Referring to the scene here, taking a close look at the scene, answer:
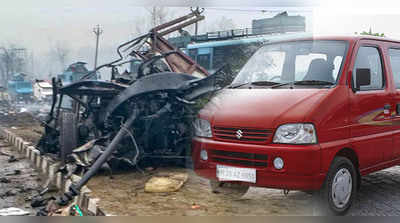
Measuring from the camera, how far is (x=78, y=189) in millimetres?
2998

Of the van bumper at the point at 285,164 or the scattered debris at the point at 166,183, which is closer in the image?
the van bumper at the point at 285,164

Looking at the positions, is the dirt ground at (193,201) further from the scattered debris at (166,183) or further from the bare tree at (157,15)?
the bare tree at (157,15)

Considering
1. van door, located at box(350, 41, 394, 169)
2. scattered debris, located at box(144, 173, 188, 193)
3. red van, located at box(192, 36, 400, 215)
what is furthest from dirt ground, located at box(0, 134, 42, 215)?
van door, located at box(350, 41, 394, 169)

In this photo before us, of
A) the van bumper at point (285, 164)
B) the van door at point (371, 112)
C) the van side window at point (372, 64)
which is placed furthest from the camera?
the van side window at point (372, 64)

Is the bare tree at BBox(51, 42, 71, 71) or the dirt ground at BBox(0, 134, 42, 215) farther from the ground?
the bare tree at BBox(51, 42, 71, 71)

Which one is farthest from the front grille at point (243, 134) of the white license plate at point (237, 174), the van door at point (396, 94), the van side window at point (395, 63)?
the van side window at point (395, 63)

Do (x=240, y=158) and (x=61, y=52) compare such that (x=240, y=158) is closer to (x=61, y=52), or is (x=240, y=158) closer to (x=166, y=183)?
(x=166, y=183)

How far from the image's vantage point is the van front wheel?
3.01m

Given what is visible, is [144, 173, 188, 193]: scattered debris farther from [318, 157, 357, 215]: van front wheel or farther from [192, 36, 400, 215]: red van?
[318, 157, 357, 215]: van front wheel

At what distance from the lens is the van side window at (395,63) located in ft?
12.3

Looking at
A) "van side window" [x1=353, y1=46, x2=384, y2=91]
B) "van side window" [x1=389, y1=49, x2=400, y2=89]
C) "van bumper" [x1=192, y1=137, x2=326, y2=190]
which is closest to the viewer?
"van bumper" [x1=192, y1=137, x2=326, y2=190]

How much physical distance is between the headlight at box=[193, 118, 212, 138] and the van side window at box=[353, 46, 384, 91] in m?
1.11

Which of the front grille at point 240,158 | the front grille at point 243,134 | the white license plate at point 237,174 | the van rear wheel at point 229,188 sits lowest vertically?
the van rear wheel at point 229,188

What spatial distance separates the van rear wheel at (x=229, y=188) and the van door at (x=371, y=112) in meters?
0.91
